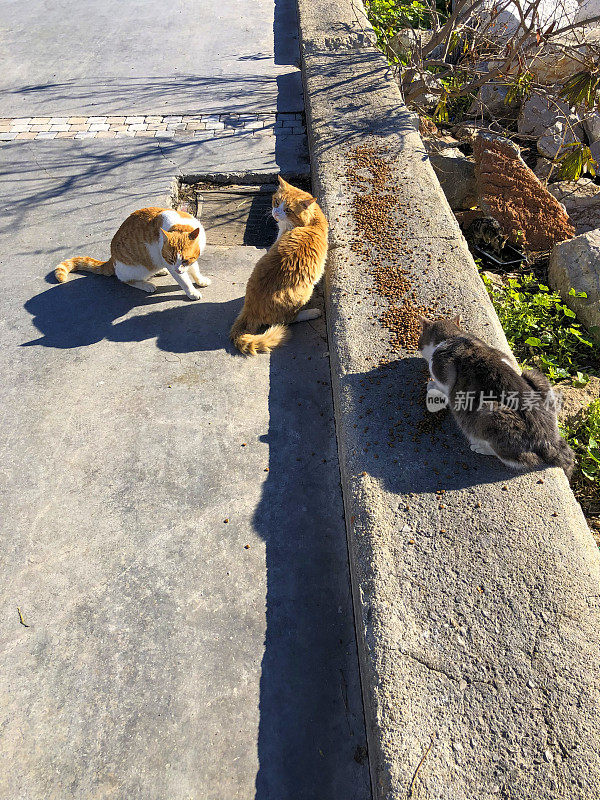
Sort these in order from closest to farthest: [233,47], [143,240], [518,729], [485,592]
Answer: [518,729]
[485,592]
[143,240]
[233,47]

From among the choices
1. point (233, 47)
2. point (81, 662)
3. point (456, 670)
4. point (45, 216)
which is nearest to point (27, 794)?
point (81, 662)

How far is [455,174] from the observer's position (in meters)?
5.58

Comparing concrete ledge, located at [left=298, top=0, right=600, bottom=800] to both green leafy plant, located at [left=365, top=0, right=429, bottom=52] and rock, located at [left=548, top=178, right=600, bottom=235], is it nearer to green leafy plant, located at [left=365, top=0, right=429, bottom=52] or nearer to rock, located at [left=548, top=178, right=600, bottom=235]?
→ rock, located at [left=548, top=178, right=600, bottom=235]

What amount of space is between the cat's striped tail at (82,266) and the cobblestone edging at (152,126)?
8.27ft

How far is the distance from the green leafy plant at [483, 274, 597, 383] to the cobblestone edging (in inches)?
140

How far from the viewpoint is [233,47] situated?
7.65 m

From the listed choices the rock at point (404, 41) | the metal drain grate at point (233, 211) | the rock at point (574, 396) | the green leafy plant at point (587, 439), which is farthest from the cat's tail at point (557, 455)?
the rock at point (404, 41)

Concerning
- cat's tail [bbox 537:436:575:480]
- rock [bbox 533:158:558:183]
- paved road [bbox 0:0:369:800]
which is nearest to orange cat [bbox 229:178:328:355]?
paved road [bbox 0:0:369:800]

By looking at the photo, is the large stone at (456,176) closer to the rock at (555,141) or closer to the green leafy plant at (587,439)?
the rock at (555,141)

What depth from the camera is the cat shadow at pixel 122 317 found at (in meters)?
4.01

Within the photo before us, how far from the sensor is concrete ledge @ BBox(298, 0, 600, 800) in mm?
1928

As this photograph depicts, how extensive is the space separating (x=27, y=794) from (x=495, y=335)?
3.46 m

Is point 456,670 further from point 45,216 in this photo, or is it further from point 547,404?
point 45,216

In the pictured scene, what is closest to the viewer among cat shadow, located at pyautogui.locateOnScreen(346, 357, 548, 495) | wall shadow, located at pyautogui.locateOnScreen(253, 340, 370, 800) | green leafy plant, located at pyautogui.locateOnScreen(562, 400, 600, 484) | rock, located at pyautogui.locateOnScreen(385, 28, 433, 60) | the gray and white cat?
wall shadow, located at pyautogui.locateOnScreen(253, 340, 370, 800)
